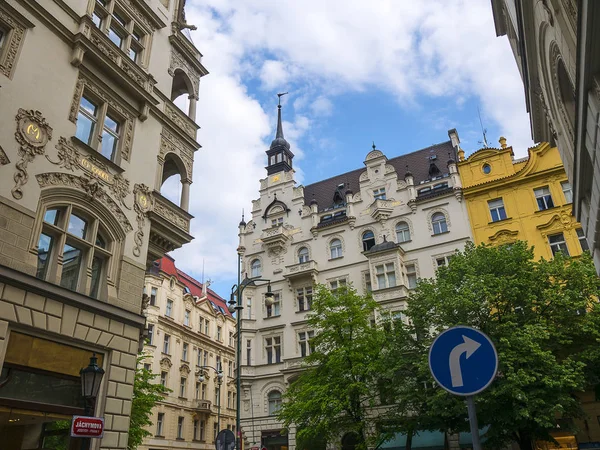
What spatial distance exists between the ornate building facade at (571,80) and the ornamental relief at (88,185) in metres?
11.6

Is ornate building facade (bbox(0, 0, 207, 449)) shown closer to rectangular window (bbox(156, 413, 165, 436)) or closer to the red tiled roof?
the red tiled roof

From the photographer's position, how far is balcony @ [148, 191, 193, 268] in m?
15.5

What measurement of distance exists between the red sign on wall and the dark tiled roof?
31067mm

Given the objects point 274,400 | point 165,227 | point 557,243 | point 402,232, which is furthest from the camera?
point 402,232

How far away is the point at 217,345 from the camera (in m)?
52.4

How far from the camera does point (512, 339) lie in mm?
20312

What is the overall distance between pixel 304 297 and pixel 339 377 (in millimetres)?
11909

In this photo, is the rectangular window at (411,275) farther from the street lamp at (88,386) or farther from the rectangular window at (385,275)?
the street lamp at (88,386)

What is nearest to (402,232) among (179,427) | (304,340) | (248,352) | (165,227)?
(304,340)

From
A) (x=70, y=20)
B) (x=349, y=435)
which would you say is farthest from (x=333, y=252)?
(x=70, y=20)

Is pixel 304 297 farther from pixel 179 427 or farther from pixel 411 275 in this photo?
pixel 179 427

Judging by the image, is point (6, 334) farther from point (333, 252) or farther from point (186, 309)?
point (186, 309)

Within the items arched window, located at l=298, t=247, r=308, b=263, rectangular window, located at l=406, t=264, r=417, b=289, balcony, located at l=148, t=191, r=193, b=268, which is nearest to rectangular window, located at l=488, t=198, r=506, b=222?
rectangular window, located at l=406, t=264, r=417, b=289

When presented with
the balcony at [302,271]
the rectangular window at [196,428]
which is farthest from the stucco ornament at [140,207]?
the rectangular window at [196,428]
